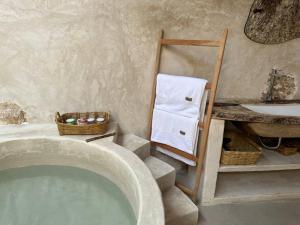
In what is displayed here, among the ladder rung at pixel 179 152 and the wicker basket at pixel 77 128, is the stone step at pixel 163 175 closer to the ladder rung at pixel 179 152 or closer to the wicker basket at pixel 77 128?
the ladder rung at pixel 179 152

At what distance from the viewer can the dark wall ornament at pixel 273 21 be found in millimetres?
2303

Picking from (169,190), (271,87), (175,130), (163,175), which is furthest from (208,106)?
(271,87)

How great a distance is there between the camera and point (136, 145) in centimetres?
223

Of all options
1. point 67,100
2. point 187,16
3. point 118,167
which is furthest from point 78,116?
point 187,16

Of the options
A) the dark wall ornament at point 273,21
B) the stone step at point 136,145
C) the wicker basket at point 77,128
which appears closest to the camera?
the wicker basket at point 77,128

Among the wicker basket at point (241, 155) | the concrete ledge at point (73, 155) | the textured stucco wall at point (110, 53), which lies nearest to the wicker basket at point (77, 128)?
the concrete ledge at point (73, 155)

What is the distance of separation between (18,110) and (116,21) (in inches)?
47.2

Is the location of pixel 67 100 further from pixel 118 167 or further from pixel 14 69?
pixel 118 167

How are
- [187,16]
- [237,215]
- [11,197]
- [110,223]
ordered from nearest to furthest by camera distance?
[110,223]
[11,197]
[237,215]
[187,16]

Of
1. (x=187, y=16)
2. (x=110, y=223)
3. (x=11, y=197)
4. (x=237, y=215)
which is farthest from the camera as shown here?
(x=187, y=16)

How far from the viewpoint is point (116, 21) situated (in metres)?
2.16

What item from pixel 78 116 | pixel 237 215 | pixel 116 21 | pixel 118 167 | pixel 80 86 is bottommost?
pixel 237 215

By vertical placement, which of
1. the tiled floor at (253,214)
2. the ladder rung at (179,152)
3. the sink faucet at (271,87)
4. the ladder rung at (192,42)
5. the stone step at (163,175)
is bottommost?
the tiled floor at (253,214)

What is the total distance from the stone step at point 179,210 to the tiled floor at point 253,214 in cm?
19
